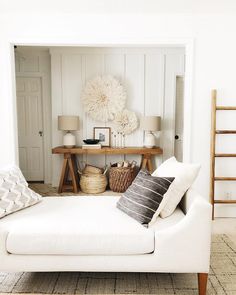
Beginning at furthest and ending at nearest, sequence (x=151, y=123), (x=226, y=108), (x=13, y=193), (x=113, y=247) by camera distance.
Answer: (x=151, y=123) < (x=226, y=108) < (x=13, y=193) < (x=113, y=247)

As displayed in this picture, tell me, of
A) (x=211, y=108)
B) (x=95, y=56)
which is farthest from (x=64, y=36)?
(x=211, y=108)

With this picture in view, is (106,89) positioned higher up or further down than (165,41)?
further down

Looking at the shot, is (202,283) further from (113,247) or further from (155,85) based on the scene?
(155,85)

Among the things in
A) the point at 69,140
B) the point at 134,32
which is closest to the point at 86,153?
the point at 69,140

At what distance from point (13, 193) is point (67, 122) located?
260cm

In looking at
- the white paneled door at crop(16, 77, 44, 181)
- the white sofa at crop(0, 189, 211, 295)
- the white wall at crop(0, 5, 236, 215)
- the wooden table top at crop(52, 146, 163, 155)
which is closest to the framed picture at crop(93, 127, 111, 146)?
the wooden table top at crop(52, 146, 163, 155)

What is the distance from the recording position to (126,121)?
494 centimetres

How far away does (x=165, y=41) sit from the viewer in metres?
3.36

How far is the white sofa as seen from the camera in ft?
6.09

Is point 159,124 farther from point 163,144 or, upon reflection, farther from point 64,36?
point 64,36

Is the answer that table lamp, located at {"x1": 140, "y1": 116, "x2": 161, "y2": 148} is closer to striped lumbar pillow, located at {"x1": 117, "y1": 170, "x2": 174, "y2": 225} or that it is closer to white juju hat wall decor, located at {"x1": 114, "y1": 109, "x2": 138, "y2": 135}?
white juju hat wall decor, located at {"x1": 114, "y1": 109, "x2": 138, "y2": 135}

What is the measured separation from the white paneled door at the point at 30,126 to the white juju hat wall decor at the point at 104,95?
1.08 metres

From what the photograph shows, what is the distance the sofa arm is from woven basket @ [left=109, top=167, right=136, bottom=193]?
9.13 feet

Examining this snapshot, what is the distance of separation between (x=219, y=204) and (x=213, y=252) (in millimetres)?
1112
